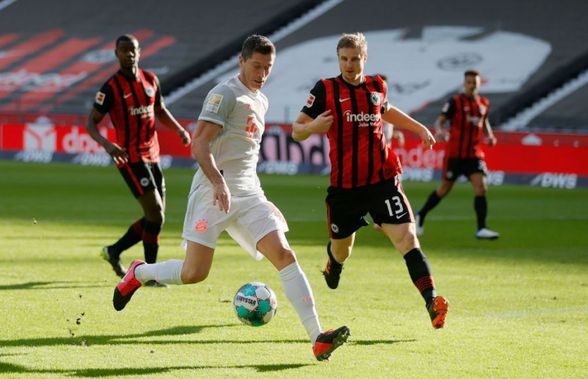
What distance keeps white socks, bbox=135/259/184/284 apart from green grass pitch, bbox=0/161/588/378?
0.36 meters

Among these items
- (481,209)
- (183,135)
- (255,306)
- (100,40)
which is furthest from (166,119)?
(100,40)

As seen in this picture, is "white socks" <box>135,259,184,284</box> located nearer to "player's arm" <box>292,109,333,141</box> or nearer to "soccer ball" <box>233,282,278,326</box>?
"soccer ball" <box>233,282,278,326</box>

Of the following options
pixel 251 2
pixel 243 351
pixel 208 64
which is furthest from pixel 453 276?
pixel 251 2

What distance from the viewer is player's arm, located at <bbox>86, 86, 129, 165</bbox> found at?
1005cm

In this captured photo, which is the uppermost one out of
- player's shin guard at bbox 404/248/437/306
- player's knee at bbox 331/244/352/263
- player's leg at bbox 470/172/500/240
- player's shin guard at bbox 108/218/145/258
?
player's shin guard at bbox 404/248/437/306

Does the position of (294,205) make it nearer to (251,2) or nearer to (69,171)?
(69,171)

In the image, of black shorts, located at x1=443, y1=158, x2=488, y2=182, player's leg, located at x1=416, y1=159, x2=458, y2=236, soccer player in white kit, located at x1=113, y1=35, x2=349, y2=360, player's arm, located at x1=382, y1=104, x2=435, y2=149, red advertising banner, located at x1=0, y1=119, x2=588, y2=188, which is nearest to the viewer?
soccer player in white kit, located at x1=113, y1=35, x2=349, y2=360

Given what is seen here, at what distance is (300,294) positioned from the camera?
265 inches

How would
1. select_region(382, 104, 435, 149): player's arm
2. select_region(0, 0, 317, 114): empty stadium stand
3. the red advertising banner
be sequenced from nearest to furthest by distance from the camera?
select_region(382, 104, 435, 149): player's arm
the red advertising banner
select_region(0, 0, 317, 114): empty stadium stand

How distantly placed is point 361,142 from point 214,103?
148cm

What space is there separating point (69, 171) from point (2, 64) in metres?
16.7

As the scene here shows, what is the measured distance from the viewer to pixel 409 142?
2639cm

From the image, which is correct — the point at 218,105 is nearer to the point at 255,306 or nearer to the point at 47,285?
the point at 255,306

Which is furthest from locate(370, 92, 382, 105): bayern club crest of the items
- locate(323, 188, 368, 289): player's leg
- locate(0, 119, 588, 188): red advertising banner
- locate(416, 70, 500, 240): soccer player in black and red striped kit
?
locate(0, 119, 588, 188): red advertising banner
